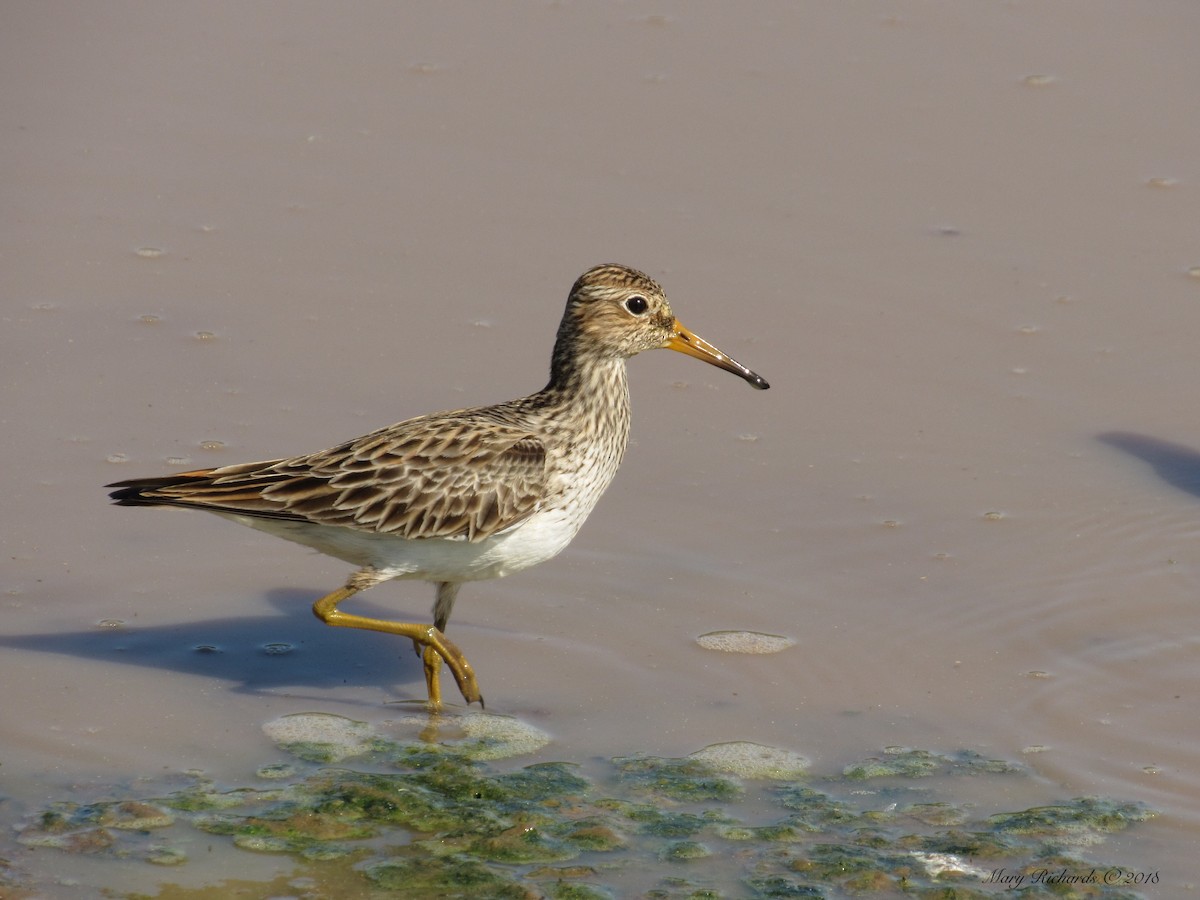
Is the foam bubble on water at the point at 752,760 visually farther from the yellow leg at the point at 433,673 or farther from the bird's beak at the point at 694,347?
the bird's beak at the point at 694,347

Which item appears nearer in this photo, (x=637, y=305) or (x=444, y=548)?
(x=444, y=548)

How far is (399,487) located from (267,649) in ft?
3.74

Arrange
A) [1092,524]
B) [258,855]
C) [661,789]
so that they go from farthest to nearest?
[1092,524] → [661,789] → [258,855]

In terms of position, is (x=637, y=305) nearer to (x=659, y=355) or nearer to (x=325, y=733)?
(x=659, y=355)

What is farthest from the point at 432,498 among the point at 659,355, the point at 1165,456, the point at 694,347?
the point at 1165,456

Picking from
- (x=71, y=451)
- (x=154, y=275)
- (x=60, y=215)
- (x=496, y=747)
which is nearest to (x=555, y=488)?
(x=496, y=747)

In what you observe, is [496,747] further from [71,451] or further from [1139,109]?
[1139,109]

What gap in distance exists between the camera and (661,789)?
725 cm

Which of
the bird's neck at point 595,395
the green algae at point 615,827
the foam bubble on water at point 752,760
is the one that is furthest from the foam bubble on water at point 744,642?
the bird's neck at point 595,395

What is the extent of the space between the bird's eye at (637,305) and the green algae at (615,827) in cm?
226

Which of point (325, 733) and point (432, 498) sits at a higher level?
point (432, 498)

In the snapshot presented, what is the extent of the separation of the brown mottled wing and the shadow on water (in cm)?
360

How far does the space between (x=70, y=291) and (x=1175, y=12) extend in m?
8.59

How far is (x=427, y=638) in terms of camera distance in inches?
314
